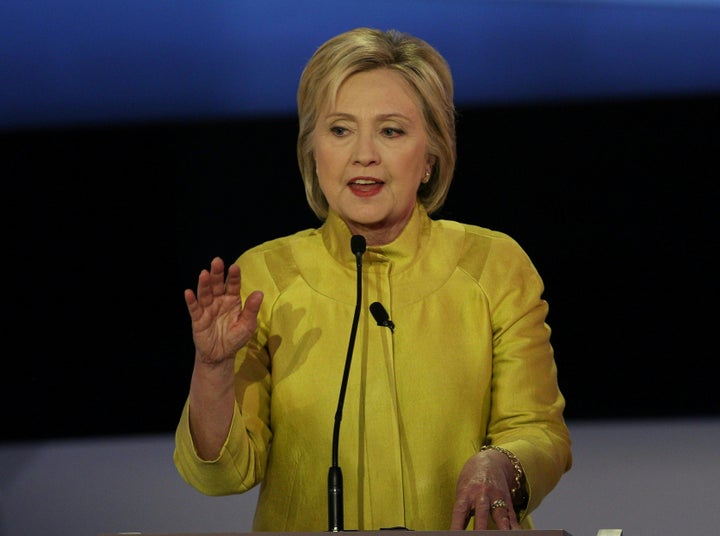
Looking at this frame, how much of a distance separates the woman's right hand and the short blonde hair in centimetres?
52

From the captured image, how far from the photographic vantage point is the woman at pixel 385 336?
2242 mm

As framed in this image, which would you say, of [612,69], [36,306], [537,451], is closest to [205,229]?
[36,306]

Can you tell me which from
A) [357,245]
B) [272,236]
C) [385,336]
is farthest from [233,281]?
[272,236]

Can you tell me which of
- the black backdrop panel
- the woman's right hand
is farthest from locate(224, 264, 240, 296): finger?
the black backdrop panel

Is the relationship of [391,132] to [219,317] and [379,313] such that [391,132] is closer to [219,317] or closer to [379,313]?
[379,313]

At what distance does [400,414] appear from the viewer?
2.27m

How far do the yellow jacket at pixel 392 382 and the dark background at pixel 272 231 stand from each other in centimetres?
116

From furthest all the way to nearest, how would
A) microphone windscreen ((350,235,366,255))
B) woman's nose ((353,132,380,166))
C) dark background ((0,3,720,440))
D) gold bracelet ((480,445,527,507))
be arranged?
dark background ((0,3,720,440)) → woman's nose ((353,132,380,166)) → microphone windscreen ((350,235,366,255)) → gold bracelet ((480,445,527,507))

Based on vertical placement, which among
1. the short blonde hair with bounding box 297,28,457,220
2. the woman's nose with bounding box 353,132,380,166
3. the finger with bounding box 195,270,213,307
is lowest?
the finger with bounding box 195,270,213,307

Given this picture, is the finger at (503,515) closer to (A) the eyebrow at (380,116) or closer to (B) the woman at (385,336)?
(B) the woman at (385,336)

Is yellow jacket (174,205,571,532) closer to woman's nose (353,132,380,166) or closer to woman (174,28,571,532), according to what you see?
woman (174,28,571,532)

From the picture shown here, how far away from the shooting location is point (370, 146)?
7.57 ft

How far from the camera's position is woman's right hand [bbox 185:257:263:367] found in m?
1.95

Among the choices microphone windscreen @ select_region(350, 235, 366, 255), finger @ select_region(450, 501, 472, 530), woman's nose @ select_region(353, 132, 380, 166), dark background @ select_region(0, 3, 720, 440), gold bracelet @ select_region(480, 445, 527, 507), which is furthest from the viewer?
dark background @ select_region(0, 3, 720, 440)
